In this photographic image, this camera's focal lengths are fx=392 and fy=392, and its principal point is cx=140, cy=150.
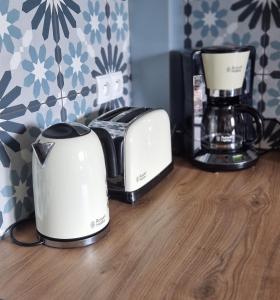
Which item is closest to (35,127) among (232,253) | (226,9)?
(232,253)

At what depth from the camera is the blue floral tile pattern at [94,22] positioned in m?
1.02

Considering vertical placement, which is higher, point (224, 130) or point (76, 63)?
point (76, 63)

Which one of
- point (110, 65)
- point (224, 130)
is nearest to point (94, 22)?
point (110, 65)

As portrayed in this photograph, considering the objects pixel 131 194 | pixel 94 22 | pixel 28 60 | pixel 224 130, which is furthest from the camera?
pixel 224 130

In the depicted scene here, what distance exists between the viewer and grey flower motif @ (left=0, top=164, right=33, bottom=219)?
2.61 feet

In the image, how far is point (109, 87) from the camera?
114 cm

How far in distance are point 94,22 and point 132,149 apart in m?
0.38

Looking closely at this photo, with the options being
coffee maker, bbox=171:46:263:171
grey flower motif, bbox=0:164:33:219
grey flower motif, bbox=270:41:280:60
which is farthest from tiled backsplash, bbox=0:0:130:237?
grey flower motif, bbox=270:41:280:60

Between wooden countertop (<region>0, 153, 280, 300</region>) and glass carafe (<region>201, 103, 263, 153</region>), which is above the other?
glass carafe (<region>201, 103, 263, 153</region>)

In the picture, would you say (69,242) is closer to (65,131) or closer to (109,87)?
(65,131)

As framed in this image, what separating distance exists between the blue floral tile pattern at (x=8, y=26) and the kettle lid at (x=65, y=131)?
0.18m

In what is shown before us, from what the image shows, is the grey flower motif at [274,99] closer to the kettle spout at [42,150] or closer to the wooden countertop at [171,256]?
the wooden countertop at [171,256]

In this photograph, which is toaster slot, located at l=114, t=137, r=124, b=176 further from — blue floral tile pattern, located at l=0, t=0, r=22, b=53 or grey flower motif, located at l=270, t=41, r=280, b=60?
grey flower motif, located at l=270, t=41, r=280, b=60

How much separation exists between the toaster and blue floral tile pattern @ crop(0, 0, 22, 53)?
0.87 feet
